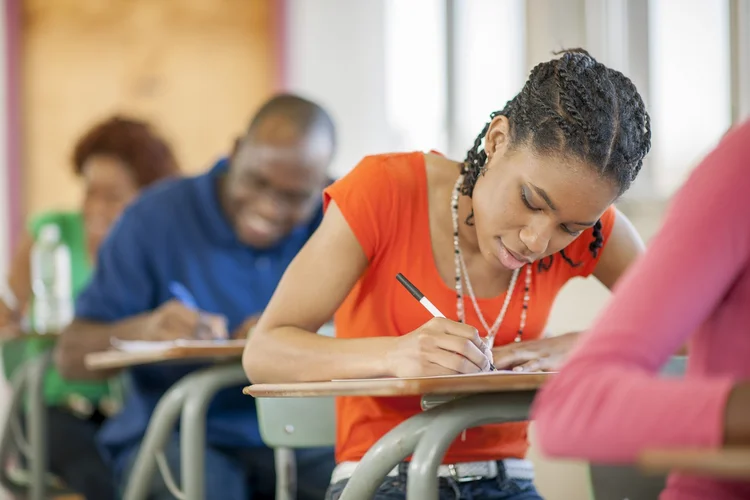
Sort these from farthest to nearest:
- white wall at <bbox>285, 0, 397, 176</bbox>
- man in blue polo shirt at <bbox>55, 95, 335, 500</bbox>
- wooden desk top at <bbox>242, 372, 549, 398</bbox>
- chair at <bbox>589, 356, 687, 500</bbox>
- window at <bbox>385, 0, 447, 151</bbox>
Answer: white wall at <bbox>285, 0, 397, 176</bbox>
window at <bbox>385, 0, 447, 151</bbox>
man in blue polo shirt at <bbox>55, 95, 335, 500</bbox>
chair at <bbox>589, 356, 687, 500</bbox>
wooden desk top at <bbox>242, 372, 549, 398</bbox>

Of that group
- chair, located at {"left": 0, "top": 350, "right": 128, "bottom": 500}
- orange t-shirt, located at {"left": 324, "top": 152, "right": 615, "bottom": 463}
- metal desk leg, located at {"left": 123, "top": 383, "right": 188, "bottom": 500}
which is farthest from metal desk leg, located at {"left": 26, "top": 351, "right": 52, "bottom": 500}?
orange t-shirt, located at {"left": 324, "top": 152, "right": 615, "bottom": 463}

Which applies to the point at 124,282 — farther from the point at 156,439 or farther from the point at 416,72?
the point at 416,72

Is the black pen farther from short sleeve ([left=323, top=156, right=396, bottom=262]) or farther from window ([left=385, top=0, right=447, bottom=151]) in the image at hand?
window ([left=385, top=0, right=447, bottom=151])

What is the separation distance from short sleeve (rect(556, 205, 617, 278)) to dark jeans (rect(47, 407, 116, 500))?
1826 millimetres

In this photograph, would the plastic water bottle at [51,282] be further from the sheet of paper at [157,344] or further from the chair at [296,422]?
the chair at [296,422]

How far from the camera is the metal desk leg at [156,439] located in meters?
2.25

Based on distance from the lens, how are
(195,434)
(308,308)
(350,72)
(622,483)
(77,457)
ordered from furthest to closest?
(350,72)
(77,457)
(195,434)
(308,308)
(622,483)

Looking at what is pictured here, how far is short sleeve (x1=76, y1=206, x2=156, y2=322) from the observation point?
284 cm

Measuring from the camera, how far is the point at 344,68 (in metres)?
5.62

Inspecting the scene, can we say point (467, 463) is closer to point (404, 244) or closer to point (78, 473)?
point (404, 244)

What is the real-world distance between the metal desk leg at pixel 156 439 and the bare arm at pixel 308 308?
2.15 ft

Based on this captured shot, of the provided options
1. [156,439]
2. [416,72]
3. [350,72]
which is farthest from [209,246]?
[350,72]

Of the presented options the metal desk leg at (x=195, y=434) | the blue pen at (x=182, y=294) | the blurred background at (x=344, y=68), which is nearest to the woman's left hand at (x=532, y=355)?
the metal desk leg at (x=195, y=434)

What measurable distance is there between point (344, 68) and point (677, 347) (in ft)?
15.7
